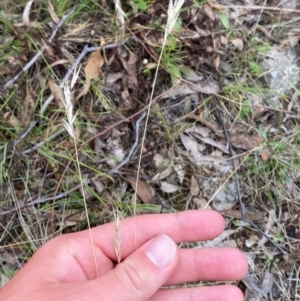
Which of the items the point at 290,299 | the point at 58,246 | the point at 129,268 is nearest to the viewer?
the point at 129,268

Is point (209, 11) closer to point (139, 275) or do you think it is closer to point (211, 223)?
point (211, 223)

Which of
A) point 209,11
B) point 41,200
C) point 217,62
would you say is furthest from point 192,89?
point 41,200

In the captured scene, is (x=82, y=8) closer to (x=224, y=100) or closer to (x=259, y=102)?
(x=224, y=100)

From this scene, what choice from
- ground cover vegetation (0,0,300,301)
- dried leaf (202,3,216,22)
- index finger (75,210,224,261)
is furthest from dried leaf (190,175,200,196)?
dried leaf (202,3,216,22)

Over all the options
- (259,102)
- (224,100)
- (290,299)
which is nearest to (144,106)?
(224,100)

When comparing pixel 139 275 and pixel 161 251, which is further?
pixel 161 251

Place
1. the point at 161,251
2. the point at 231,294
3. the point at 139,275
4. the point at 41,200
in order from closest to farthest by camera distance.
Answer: the point at 139,275 < the point at 161,251 < the point at 231,294 < the point at 41,200

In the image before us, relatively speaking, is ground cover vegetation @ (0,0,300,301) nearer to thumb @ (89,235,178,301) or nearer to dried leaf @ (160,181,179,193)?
dried leaf @ (160,181,179,193)
